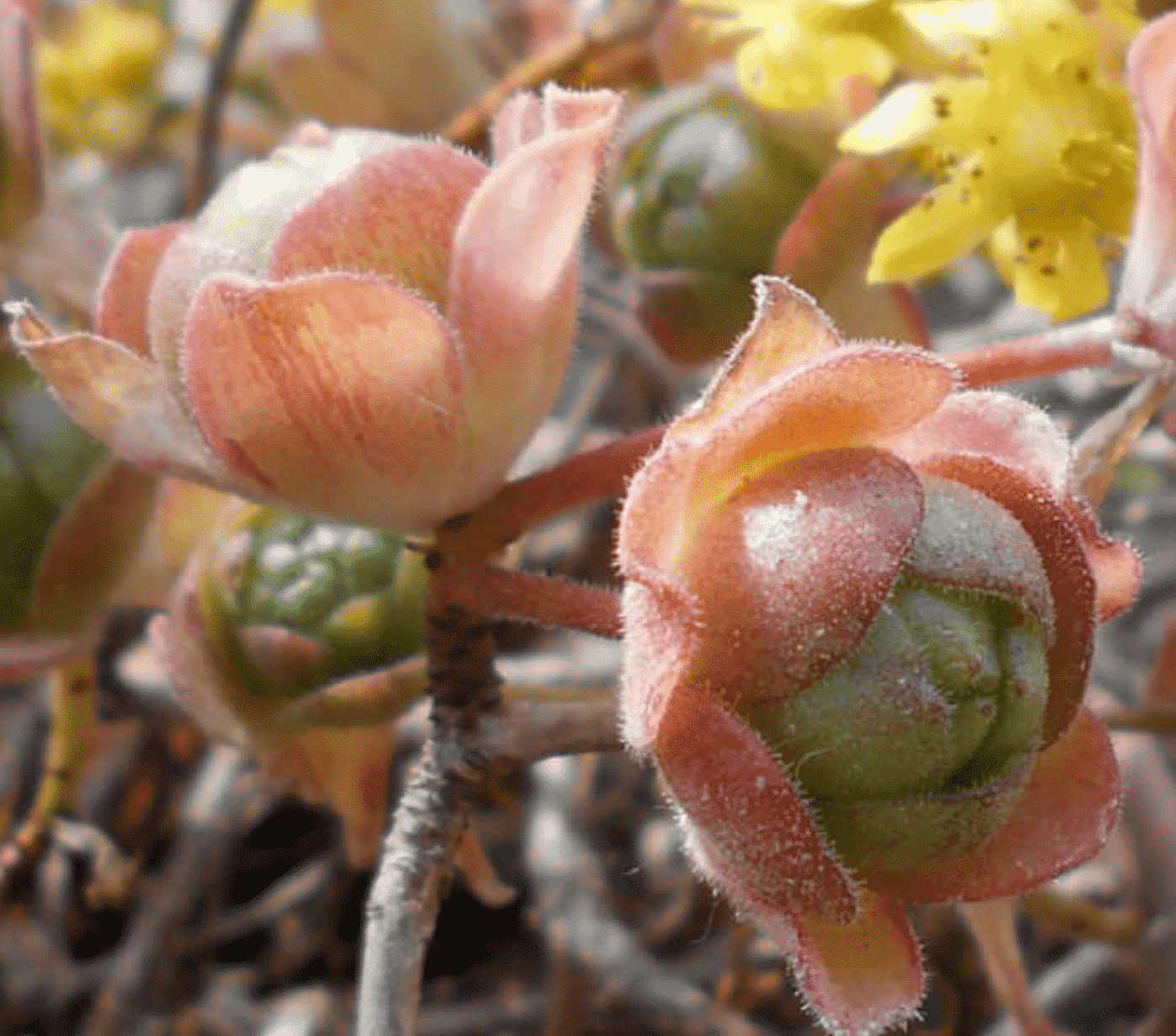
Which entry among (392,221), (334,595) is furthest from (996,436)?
(334,595)

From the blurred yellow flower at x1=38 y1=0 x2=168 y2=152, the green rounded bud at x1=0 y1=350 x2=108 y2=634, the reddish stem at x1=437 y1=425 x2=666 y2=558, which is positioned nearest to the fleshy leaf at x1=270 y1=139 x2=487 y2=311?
the reddish stem at x1=437 y1=425 x2=666 y2=558

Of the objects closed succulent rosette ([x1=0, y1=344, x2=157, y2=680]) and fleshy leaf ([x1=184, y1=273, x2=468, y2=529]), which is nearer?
fleshy leaf ([x1=184, y1=273, x2=468, y2=529])

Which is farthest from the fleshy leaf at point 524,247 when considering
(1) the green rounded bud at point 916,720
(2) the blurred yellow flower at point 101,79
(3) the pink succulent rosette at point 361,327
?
(2) the blurred yellow flower at point 101,79

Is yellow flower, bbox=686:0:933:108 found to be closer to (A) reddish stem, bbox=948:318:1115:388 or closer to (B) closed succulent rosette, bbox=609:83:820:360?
(B) closed succulent rosette, bbox=609:83:820:360

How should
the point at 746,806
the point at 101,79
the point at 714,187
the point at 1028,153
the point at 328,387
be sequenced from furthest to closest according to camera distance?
the point at 101,79
the point at 714,187
the point at 1028,153
the point at 328,387
the point at 746,806

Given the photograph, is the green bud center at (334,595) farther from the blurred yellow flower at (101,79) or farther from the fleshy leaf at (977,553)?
the blurred yellow flower at (101,79)

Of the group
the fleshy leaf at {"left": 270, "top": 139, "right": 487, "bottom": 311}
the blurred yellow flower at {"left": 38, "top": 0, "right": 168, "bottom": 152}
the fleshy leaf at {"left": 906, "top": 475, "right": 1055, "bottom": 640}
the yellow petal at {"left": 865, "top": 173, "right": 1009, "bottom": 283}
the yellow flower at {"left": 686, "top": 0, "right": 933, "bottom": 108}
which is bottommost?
the blurred yellow flower at {"left": 38, "top": 0, "right": 168, "bottom": 152}

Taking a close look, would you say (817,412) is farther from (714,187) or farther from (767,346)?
(714,187)
